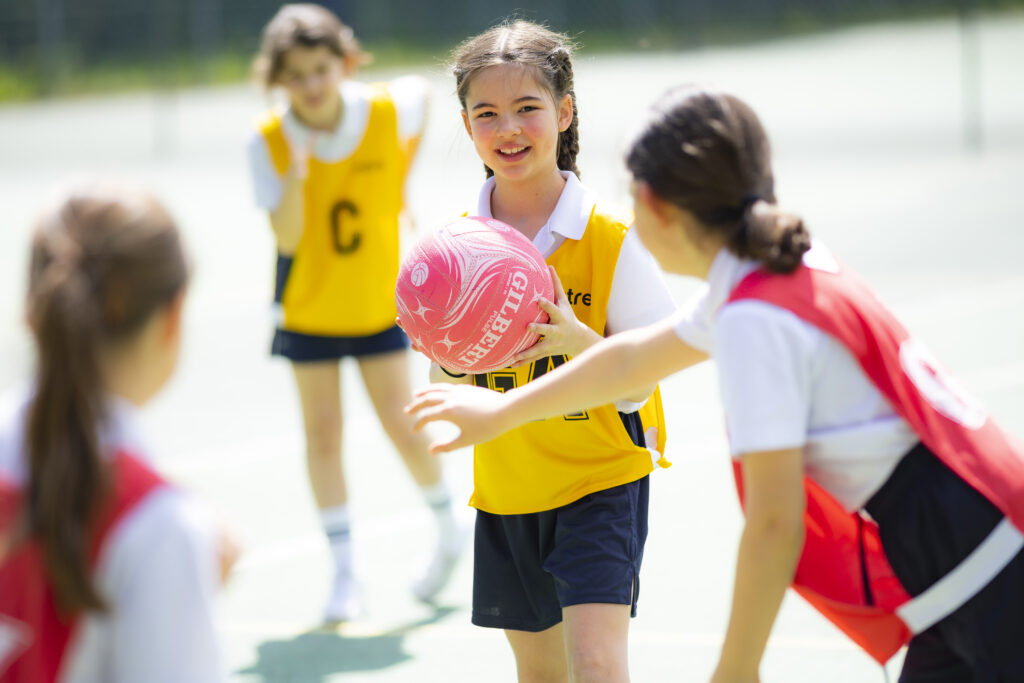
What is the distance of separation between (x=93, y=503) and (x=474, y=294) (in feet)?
4.44

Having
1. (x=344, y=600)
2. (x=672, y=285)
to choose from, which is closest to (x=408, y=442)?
(x=344, y=600)

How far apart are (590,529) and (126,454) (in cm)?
140

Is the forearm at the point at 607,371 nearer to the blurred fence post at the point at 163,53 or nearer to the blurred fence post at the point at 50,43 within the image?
the blurred fence post at the point at 163,53

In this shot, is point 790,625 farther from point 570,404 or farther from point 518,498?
point 570,404

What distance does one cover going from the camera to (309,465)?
15.1 feet

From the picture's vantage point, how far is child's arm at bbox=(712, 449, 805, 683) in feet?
6.32

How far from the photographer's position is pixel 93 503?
1.57 meters

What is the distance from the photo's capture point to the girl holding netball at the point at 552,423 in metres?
2.84

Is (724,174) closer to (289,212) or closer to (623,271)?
(623,271)

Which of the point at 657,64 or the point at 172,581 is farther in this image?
the point at 657,64

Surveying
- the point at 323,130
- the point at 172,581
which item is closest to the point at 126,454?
the point at 172,581

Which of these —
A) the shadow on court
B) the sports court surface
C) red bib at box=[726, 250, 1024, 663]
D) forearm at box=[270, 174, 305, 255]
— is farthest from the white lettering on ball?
forearm at box=[270, 174, 305, 255]

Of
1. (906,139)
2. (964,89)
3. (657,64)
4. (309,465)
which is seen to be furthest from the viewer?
(657,64)

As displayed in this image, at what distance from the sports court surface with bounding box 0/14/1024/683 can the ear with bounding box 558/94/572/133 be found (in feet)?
0.42
